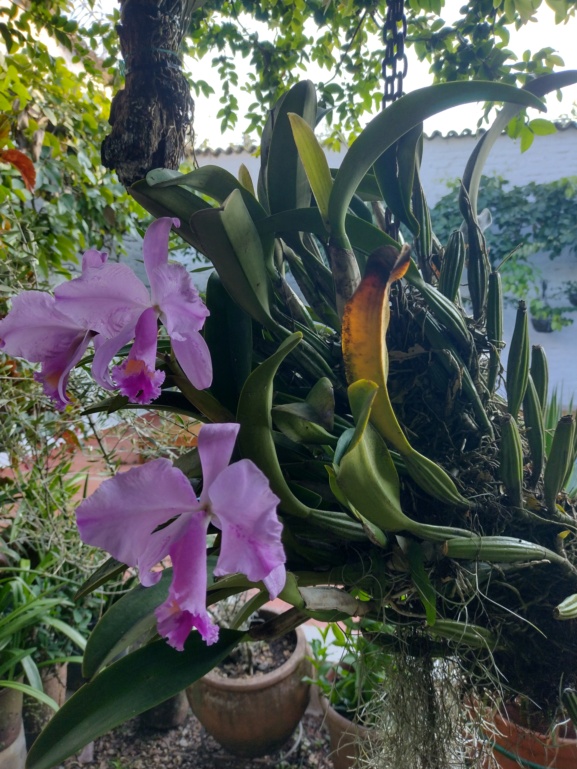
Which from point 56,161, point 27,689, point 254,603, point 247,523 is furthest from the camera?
point 56,161

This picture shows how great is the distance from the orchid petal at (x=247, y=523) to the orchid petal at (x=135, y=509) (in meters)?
0.03

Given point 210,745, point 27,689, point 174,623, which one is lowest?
point 210,745

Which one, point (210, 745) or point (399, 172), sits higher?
point (399, 172)

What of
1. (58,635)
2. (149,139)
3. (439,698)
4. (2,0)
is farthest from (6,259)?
(439,698)

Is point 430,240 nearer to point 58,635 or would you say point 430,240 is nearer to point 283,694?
point 283,694

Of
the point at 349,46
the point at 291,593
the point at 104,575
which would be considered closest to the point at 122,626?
the point at 104,575

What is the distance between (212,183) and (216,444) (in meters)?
0.24

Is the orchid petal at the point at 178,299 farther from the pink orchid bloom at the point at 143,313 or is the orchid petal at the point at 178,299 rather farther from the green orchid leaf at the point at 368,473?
the green orchid leaf at the point at 368,473

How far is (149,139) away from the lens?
499mm

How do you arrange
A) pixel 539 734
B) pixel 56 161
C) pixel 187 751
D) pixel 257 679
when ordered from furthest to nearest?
pixel 56 161
pixel 187 751
pixel 257 679
pixel 539 734

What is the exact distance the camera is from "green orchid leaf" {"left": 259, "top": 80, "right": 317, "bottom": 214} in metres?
0.44

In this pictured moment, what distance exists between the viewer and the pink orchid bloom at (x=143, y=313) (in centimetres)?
33

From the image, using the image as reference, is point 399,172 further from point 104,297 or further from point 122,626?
point 122,626

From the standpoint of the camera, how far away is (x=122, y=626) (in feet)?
1.46
